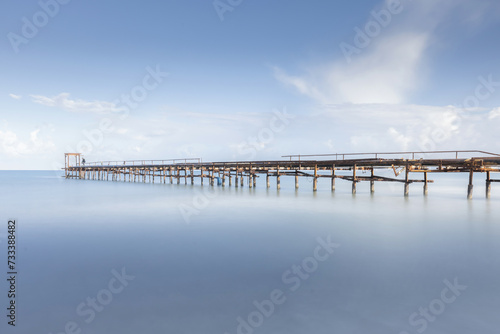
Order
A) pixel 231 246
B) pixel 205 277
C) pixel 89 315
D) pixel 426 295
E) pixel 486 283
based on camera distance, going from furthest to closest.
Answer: pixel 231 246, pixel 205 277, pixel 486 283, pixel 426 295, pixel 89 315

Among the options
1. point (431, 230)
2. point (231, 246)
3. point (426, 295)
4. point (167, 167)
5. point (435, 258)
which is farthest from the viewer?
point (167, 167)

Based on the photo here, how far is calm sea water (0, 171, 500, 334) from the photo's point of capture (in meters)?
5.21

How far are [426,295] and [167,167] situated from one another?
4133 cm

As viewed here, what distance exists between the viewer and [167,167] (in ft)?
144

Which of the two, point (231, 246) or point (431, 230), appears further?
point (431, 230)

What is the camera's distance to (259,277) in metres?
7.24

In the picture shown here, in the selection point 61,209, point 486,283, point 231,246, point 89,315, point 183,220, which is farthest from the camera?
point 61,209

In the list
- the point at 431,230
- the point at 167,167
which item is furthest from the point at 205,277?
the point at 167,167

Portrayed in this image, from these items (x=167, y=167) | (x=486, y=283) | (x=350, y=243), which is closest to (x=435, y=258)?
(x=486, y=283)

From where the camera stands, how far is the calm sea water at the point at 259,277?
5211 millimetres

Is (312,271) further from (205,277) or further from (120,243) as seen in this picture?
(120,243)

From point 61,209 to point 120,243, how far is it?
1207cm

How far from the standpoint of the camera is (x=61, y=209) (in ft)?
64.3

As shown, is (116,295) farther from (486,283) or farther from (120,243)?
(486,283)
